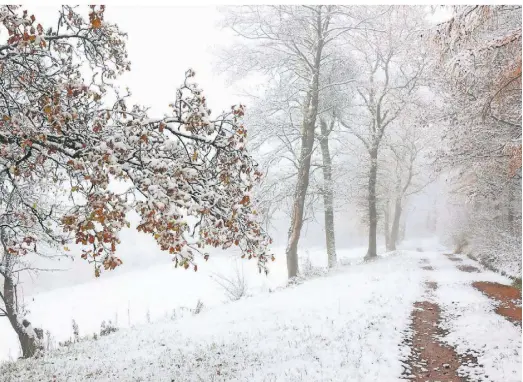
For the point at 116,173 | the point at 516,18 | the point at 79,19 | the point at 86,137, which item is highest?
the point at 516,18

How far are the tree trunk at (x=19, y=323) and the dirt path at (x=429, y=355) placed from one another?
1071 centimetres

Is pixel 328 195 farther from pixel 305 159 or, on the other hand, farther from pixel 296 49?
pixel 296 49

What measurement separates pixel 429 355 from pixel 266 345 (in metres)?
3.31

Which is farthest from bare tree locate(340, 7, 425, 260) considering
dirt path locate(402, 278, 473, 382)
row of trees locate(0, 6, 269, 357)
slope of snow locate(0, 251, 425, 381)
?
row of trees locate(0, 6, 269, 357)

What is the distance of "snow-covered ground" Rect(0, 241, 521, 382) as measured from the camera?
701 cm

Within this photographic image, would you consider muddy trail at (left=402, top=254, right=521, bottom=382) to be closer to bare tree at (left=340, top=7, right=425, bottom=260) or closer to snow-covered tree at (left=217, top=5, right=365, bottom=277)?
snow-covered tree at (left=217, top=5, right=365, bottom=277)

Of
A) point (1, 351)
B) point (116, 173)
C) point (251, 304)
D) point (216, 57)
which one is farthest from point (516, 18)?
point (1, 351)

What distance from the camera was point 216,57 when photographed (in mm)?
16578

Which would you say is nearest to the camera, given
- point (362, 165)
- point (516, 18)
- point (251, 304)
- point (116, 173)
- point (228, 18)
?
point (116, 173)

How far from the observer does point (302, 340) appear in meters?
8.36

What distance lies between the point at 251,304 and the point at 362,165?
43.9 ft

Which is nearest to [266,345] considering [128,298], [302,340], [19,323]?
[302,340]

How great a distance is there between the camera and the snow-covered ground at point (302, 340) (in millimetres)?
7012

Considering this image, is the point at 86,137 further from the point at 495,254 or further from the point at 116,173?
the point at 495,254
